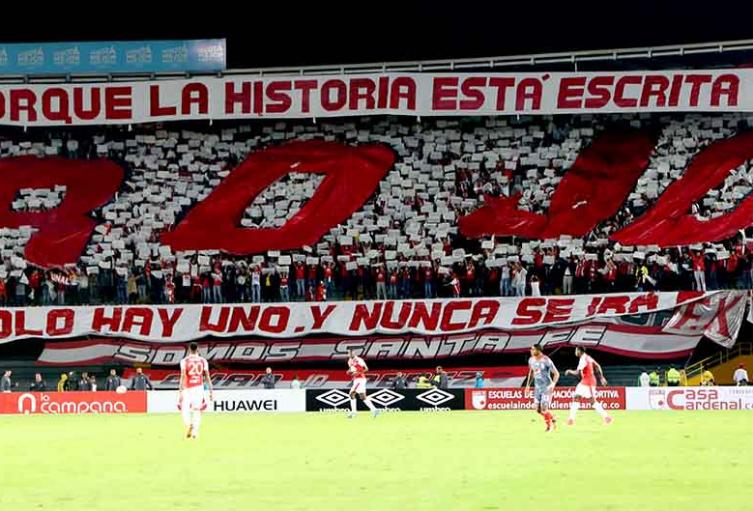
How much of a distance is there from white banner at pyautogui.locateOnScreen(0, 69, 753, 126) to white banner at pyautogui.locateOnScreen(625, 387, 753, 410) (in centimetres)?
1422

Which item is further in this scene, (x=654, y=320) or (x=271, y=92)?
(x=271, y=92)

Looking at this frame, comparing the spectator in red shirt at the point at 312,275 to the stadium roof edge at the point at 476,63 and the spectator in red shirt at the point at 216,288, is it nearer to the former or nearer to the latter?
the spectator in red shirt at the point at 216,288

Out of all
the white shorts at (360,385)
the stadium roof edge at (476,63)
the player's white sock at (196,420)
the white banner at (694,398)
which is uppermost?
the stadium roof edge at (476,63)

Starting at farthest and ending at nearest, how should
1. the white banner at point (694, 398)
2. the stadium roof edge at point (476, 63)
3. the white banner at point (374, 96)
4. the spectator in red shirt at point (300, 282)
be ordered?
the stadium roof edge at point (476, 63), the white banner at point (374, 96), the spectator in red shirt at point (300, 282), the white banner at point (694, 398)

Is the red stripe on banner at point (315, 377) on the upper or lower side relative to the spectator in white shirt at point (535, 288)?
lower

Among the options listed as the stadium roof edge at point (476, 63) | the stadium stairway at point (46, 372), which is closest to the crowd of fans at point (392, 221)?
the stadium roof edge at point (476, 63)

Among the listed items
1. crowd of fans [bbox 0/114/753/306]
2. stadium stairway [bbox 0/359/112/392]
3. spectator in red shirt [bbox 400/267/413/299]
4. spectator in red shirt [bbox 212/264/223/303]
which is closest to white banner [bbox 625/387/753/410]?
crowd of fans [bbox 0/114/753/306]

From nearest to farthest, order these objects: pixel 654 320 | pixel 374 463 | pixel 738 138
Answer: pixel 374 463 → pixel 654 320 → pixel 738 138

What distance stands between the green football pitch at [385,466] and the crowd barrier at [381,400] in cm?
871

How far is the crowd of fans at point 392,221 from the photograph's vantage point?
49594 mm

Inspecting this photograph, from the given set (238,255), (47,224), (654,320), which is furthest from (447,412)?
(47,224)

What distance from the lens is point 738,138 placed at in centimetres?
5191

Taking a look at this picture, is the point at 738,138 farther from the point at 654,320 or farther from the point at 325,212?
the point at 325,212

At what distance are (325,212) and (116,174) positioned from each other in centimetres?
953
